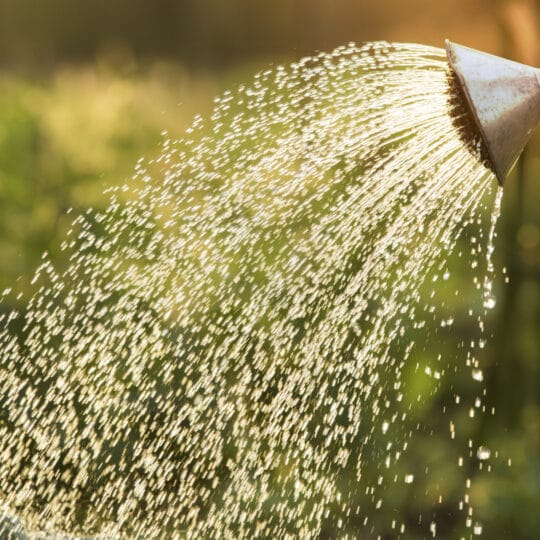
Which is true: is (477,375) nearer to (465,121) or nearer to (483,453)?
(483,453)

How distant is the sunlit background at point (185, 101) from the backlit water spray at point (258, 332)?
0.12 m

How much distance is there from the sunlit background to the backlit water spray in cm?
12

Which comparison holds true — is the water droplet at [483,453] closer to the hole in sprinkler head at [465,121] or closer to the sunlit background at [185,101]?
the sunlit background at [185,101]

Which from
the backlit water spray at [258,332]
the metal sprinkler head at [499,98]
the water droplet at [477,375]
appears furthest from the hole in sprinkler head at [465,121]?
the water droplet at [477,375]

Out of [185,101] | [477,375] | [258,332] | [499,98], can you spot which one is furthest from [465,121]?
[185,101]

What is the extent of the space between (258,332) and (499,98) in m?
2.05

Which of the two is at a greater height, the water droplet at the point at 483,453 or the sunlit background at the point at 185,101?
the sunlit background at the point at 185,101

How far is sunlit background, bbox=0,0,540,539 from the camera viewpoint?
3.59 metres

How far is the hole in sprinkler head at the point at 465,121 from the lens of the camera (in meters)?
1.62

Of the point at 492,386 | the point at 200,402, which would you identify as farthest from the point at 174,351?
the point at 492,386

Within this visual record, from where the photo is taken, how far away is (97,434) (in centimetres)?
361

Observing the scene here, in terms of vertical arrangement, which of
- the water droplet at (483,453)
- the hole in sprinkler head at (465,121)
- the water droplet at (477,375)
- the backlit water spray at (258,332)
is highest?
the hole in sprinkler head at (465,121)

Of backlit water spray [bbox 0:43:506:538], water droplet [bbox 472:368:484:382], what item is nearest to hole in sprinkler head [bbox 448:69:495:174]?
backlit water spray [bbox 0:43:506:538]

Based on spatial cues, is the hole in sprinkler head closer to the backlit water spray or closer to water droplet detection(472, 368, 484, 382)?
the backlit water spray
